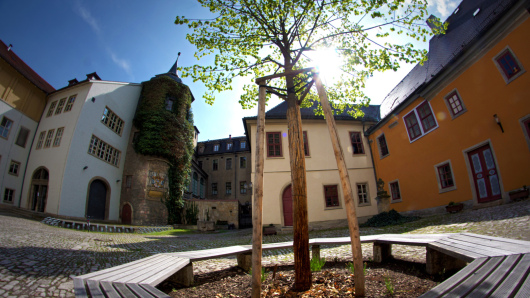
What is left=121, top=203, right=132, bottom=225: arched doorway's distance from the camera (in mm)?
20234

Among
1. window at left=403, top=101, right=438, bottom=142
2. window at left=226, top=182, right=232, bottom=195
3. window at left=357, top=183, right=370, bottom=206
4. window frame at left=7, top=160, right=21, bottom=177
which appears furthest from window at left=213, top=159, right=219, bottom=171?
window at left=403, top=101, right=438, bottom=142

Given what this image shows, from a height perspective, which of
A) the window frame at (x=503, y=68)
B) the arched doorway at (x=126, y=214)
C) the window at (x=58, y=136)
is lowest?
the arched doorway at (x=126, y=214)

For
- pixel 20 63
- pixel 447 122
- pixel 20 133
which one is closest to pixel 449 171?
pixel 447 122

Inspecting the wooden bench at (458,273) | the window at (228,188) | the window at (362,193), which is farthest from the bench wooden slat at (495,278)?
the window at (228,188)

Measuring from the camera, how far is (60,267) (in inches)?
153

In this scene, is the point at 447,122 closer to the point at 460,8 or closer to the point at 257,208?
the point at 460,8

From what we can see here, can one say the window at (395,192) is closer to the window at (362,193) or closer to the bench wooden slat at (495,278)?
the window at (362,193)

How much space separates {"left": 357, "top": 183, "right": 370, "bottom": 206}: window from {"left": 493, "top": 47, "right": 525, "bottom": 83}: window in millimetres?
8758

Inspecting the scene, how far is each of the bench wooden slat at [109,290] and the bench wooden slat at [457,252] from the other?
9.81ft

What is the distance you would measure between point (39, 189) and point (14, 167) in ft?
8.60

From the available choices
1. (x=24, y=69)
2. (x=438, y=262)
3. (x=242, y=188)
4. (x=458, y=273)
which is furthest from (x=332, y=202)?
(x=24, y=69)

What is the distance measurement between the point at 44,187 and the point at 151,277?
2077 centimetres

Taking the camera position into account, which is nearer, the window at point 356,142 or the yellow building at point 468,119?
the yellow building at point 468,119

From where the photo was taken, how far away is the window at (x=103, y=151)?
18.5 meters
